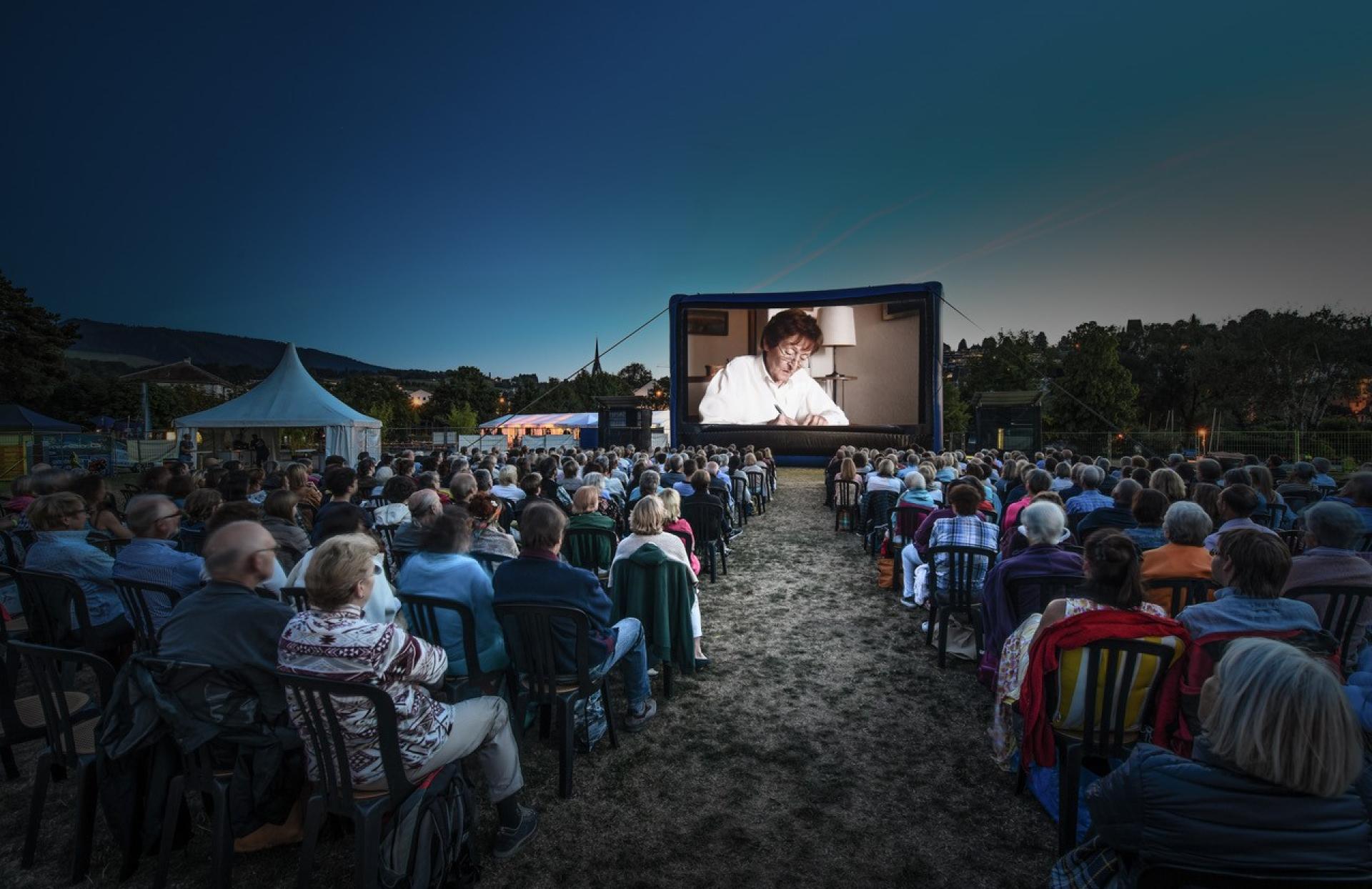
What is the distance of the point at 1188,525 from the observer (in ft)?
10.0

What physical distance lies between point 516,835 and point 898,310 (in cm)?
1487

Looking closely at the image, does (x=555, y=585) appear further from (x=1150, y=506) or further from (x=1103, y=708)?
(x=1150, y=506)

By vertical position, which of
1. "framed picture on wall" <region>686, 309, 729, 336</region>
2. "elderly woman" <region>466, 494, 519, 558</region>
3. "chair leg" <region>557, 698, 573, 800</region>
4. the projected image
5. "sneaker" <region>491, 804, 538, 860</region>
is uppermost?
"framed picture on wall" <region>686, 309, 729, 336</region>

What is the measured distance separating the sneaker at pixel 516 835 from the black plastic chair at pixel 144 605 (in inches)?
70.0

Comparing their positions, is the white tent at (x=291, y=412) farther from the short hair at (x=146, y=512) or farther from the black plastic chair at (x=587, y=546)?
the short hair at (x=146, y=512)

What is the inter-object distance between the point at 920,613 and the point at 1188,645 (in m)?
2.96

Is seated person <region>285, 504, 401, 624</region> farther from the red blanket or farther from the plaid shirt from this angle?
the plaid shirt

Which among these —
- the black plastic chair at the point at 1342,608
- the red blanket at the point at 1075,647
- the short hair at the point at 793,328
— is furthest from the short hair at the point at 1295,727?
the short hair at the point at 793,328

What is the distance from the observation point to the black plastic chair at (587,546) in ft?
14.5

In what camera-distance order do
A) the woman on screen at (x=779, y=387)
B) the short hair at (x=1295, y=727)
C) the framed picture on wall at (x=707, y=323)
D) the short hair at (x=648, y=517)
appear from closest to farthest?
the short hair at (x=1295, y=727), the short hair at (x=648, y=517), the woman on screen at (x=779, y=387), the framed picture on wall at (x=707, y=323)

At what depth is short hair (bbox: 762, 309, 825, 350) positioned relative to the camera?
51.3 feet

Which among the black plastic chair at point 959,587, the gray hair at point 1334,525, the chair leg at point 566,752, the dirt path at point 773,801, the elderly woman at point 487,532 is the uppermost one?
the gray hair at point 1334,525

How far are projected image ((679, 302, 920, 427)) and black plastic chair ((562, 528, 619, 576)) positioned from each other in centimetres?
1161

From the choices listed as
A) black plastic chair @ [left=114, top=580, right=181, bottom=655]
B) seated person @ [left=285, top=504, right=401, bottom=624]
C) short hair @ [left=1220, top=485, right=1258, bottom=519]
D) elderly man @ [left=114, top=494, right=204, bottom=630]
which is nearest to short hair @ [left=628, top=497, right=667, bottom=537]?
seated person @ [left=285, top=504, right=401, bottom=624]
